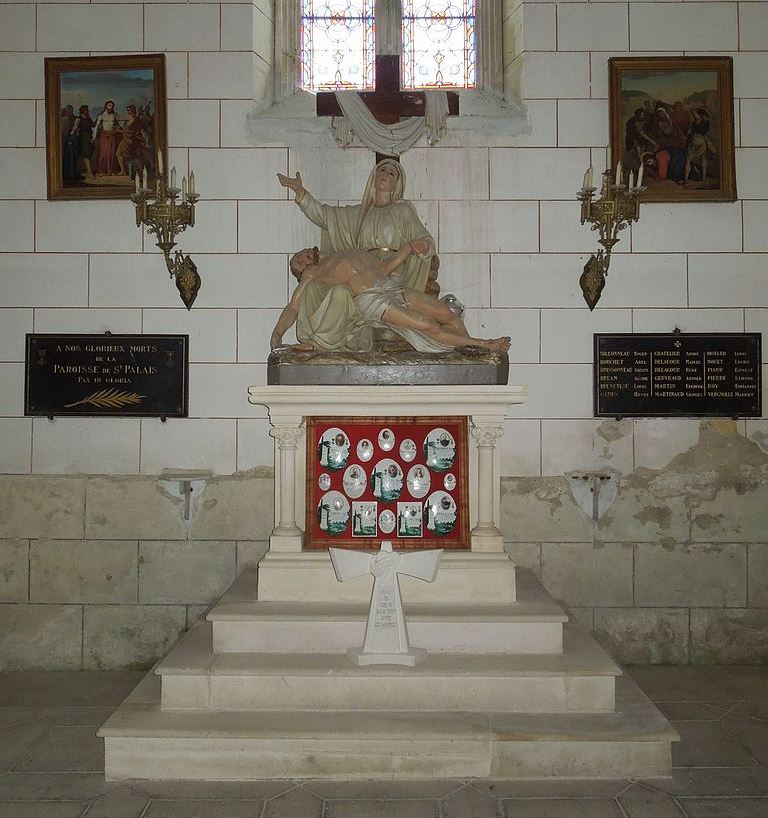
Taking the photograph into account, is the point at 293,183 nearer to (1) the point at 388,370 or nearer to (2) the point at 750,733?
(1) the point at 388,370

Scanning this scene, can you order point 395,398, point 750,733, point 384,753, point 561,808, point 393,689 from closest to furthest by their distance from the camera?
point 561,808 → point 384,753 → point 393,689 → point 750,733 → point 395,398

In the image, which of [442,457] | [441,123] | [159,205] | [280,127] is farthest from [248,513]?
[441,123]

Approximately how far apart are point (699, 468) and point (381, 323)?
248 cm

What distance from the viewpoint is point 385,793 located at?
10.9 feet

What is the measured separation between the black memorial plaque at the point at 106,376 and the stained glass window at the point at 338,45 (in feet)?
7.87

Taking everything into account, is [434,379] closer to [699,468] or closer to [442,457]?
[442,457]

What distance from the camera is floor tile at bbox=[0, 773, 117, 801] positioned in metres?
3.33

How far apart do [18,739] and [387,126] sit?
4.43 metres

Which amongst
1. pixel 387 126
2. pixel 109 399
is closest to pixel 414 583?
pixel 109 399

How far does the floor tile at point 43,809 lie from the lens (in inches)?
124

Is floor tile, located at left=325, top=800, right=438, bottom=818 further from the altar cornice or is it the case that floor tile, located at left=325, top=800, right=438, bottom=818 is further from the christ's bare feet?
the christ's bare feet

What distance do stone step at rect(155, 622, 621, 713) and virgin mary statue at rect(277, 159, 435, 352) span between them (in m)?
1.90

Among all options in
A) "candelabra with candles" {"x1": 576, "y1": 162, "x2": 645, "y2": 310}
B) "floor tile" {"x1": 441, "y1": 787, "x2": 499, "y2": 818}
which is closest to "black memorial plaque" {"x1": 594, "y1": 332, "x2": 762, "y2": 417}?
"candelabra with candles" {"x1": 576, "y1": 162, "x2": 645, "y2": 310}

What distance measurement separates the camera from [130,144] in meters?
5.46
